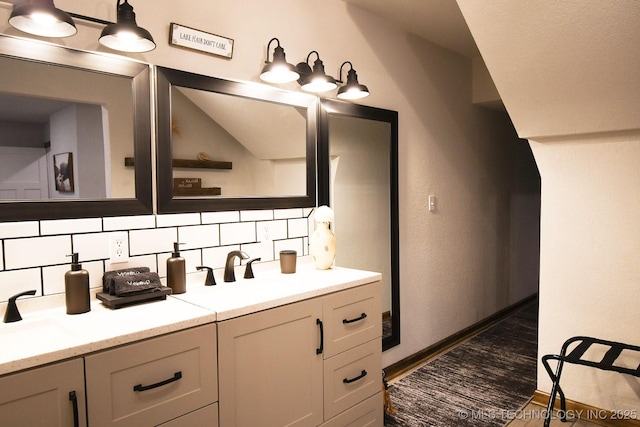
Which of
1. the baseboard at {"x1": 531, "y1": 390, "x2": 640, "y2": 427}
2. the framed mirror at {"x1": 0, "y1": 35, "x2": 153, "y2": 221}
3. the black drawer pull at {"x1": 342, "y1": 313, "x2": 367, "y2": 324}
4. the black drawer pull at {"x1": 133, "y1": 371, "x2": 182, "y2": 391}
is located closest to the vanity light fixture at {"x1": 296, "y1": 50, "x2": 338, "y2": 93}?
the framed mirror at {"x1": 0, "y1": 35, "x2": 153, "y2": 221}

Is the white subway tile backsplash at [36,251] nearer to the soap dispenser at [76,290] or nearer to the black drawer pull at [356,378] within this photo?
the soap dispenser at [76,290]

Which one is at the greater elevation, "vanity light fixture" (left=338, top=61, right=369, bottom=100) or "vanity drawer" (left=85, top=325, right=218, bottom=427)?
"vanity light fixture" (left=338, top=61, right=369, bottom=100)

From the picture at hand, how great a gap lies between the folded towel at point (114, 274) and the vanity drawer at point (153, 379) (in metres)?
0.40

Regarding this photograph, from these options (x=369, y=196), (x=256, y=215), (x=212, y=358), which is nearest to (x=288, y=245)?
(x=256, y=215)

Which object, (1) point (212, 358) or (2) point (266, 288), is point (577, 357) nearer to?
(2) point (266, 288)

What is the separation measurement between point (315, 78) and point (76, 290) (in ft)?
4.84

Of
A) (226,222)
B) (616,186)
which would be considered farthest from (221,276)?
(616,186)

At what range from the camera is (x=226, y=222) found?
2119mm

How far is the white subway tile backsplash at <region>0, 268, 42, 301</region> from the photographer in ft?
4.90

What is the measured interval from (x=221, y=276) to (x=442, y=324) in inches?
87.4

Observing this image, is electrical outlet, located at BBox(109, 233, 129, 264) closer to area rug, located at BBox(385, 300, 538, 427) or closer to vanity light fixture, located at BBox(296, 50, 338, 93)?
vanity light fixture, located at BBox(296, 50, 338, 93)

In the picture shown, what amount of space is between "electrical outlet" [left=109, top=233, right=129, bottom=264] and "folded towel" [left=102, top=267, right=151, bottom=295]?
0.17 ft

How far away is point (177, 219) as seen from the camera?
1.94 m

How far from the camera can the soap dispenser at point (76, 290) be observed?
4.96 ft
